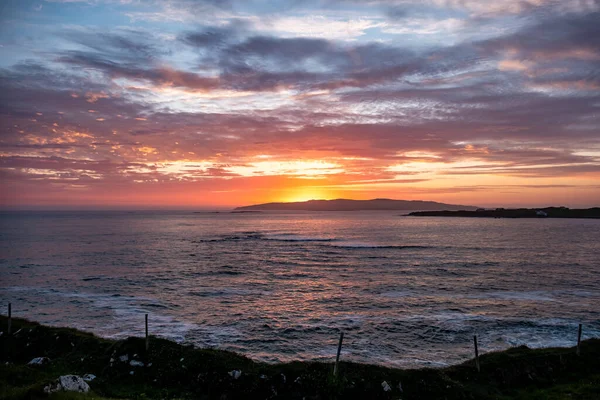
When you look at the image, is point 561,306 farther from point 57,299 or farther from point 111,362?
point 57,299

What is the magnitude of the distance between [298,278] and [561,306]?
30.5m

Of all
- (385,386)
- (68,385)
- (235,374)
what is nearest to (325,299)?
(235,374)

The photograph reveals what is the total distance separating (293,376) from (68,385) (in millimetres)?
9411

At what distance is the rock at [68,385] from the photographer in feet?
49.0

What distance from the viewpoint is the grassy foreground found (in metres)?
17.9

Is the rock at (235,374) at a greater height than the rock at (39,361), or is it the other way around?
the rock at (235,374)

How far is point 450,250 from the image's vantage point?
8525cm

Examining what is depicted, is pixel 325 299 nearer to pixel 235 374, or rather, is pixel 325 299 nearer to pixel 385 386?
pixel 235 374

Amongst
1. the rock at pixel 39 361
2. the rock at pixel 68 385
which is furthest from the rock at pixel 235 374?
the rock at pixel 39 361

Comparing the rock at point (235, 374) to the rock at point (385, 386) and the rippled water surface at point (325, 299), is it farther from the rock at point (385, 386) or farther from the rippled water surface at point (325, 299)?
the rippled water surface at point (325, 299)

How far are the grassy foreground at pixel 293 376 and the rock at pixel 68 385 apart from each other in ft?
2.49

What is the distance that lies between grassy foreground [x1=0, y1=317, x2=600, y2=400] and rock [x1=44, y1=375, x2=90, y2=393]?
2.49 feet

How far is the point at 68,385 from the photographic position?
51.5 ft

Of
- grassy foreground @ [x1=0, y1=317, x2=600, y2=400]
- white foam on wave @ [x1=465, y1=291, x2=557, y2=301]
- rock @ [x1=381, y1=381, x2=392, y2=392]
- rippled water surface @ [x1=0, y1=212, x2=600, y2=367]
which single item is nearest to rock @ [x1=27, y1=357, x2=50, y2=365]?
grassy foreground @ [x1=0, y1=317, x2=600, y2=400]
